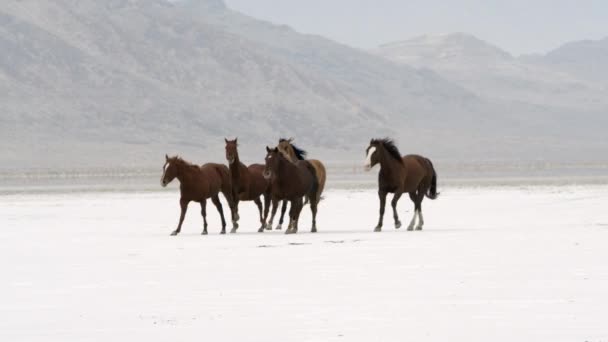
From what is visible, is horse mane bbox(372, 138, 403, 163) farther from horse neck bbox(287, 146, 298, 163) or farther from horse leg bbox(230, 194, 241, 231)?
horse leg bbox(230, 194, 241, 231)

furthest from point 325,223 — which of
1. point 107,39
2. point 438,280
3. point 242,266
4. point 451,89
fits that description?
point 451,89

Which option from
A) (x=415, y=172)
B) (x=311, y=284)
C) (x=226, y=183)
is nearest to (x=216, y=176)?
(x=226, y=183)

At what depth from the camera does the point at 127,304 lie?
12.0m

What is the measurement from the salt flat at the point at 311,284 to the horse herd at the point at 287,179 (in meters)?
0.74

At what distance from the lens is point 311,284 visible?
1341cm

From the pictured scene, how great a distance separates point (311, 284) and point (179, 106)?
120804 millimetres

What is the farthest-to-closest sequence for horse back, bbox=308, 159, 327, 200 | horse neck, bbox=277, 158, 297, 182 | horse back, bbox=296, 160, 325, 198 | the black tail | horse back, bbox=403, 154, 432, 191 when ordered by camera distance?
horse back, bbox=308, 159, 327, 200 → horse back, bbox=403, 154, 432, 191 → the black tail → horse back, bbox=296, 160, 325, 198 → horse neck, bbox=277, 158, 297, 182

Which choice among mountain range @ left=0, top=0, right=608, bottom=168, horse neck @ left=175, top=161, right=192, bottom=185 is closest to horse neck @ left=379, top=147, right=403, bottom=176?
horse neck @ left=175, top=161, right=192, bottom=185

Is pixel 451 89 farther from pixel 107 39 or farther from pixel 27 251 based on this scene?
pixel 27 251

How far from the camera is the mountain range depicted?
119 metres

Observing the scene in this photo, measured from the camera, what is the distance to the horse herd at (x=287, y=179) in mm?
22641

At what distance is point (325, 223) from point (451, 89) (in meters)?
162

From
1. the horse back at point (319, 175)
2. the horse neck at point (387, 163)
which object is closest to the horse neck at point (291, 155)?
the horse back at point (319, 175)

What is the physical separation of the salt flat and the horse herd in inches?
29.1
